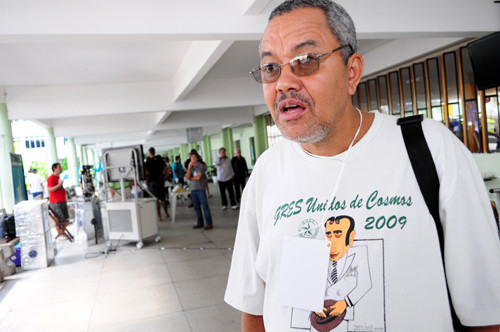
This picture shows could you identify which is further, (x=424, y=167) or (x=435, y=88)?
(x=435, y=88)

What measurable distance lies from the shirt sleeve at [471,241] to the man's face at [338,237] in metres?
0.21

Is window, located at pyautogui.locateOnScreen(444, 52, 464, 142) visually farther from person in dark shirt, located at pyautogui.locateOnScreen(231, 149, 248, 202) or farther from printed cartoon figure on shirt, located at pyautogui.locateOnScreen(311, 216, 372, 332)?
printed cartoon figure on shirt, located at pyautogui.locateOnScreen(311, 216, 372, 332)

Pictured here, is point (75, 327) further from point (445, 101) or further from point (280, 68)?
point (445, 101)

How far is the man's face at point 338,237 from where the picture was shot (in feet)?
2.86

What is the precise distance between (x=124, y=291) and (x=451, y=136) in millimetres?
4250

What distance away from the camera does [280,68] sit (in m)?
0.92

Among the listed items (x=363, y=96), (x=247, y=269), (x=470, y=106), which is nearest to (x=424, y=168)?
(x=247, y=269)

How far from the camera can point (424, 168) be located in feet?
2.75

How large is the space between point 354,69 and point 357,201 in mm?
334

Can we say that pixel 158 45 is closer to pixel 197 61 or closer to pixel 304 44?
pixel 197 61

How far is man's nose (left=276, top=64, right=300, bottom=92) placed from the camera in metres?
0.88

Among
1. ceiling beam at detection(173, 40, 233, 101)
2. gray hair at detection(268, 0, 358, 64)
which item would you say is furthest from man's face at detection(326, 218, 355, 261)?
ceiling beam at detection(173, 40, 233, 101)

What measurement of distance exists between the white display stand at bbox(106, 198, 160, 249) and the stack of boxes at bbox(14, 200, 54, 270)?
112 cm

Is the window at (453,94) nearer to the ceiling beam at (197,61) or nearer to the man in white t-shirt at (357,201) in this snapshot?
the ceiling beam at (197,61)
